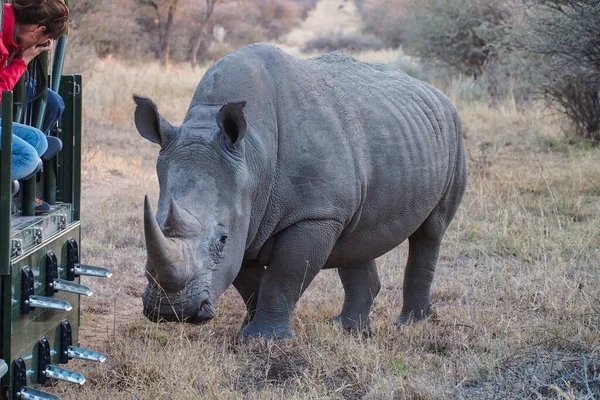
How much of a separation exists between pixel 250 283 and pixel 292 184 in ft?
2.62

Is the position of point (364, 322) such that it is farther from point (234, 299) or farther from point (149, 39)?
point (149, 39)

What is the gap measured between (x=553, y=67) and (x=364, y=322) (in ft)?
22.3

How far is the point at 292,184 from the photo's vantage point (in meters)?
5.02

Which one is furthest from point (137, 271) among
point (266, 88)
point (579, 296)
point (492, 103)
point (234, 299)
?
point (492, 103)

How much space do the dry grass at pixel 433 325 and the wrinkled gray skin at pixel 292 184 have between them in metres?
0.33

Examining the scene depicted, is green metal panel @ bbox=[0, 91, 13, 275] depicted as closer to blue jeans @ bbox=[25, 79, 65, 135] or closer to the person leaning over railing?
the person leaning over railing

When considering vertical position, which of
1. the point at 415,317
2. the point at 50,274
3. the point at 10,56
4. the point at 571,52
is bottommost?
the point at 415,317

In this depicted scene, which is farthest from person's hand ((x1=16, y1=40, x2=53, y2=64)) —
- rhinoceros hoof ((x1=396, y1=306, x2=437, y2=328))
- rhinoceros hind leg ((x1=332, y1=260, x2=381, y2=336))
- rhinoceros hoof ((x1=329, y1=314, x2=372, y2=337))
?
rhinoceros hoof ((x1=396, y1=306, x2=437, y2=328))

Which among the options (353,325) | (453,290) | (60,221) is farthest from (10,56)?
(453,290)

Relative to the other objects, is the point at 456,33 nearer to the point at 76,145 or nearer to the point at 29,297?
the point at 76,145

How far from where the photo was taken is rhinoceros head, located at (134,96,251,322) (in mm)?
4168

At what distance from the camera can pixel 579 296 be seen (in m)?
6.02

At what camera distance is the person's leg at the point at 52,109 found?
4.47 m

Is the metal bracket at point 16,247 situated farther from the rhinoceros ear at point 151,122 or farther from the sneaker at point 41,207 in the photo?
the rhinoceros ear at point 151,122
